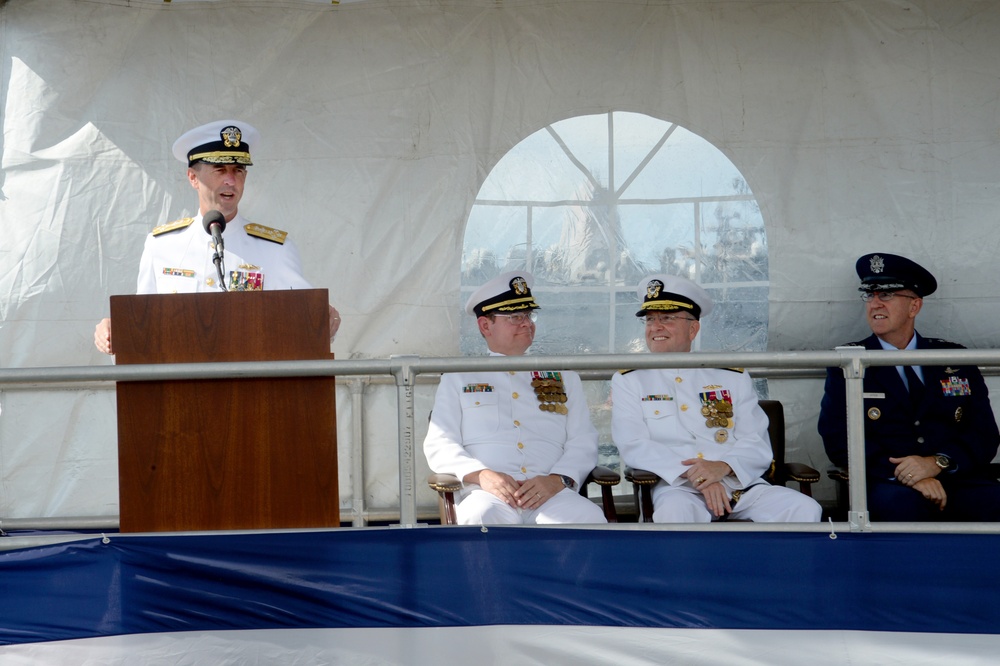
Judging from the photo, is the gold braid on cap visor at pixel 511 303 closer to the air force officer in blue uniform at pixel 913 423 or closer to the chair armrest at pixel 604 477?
the chair armrest at pixel 604 477

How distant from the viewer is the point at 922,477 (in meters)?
3.91

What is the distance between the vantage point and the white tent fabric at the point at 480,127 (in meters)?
4.76

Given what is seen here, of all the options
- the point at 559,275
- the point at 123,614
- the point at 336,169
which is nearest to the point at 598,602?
the point at 123,614

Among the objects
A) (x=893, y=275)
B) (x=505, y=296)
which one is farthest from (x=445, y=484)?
(x=893, y=275)

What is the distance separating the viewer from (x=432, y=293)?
15.7 ft

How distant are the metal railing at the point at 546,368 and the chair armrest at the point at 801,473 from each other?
Result: 3.60 feet

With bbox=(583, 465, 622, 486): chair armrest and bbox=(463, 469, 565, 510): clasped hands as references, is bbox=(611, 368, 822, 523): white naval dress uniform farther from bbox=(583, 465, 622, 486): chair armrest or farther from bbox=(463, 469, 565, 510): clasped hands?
bbox=(463, 469, 565, 510): clasped hands

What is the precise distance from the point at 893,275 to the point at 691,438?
1136 millimetres

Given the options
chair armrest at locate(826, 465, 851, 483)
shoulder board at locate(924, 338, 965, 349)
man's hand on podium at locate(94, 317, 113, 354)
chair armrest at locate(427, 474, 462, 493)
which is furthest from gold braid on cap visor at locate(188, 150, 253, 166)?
shoulder board at locate(924, 338, 965, 349)

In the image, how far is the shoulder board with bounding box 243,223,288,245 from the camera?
13.0 feet

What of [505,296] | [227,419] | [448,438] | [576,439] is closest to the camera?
[227,419]

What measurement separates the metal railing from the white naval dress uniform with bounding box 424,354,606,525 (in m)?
0.99

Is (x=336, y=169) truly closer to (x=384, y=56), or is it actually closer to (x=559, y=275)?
(x=384, y=56)

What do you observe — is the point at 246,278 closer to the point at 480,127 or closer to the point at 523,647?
the point at 480,127
